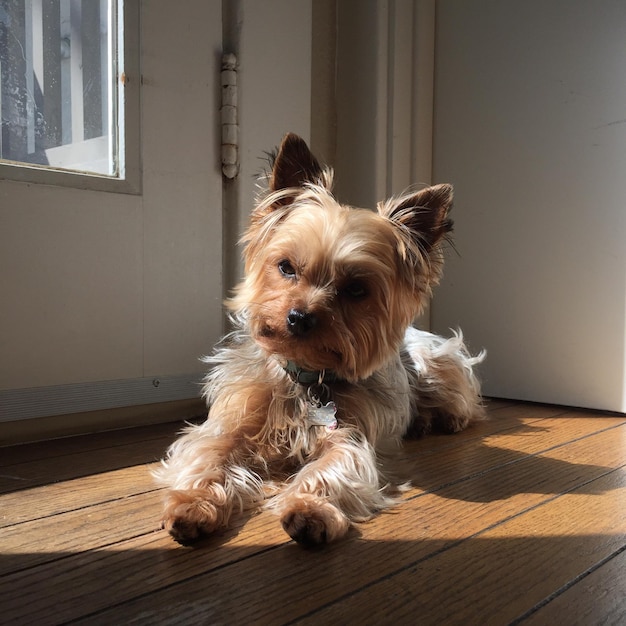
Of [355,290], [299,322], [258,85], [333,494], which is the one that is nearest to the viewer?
[333,494]

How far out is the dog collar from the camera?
1704 mm

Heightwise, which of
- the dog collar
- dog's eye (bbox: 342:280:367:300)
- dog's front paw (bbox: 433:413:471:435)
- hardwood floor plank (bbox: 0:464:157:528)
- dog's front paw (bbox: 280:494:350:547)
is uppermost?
dog's eye (bbox: 342:280:367:300)

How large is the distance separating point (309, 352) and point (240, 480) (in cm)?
34

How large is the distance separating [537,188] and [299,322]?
150cm

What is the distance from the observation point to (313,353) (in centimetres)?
157

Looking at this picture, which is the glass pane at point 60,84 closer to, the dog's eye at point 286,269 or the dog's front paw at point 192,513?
the dog's eye at point 286,269

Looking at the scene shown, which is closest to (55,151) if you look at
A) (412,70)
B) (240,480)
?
(240,480)

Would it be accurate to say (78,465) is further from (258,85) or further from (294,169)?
(258,85)

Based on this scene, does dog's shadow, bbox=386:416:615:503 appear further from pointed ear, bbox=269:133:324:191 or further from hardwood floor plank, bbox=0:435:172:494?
pointed ear, bbox=269:133:324:191

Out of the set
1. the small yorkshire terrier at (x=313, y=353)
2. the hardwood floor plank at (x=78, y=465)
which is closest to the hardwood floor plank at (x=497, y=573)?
the small yorkshire terrier at (x=313, y=353)

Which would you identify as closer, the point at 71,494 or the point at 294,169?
the point at 71,494

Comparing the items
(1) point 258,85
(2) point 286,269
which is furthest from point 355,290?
(1) point 258,85

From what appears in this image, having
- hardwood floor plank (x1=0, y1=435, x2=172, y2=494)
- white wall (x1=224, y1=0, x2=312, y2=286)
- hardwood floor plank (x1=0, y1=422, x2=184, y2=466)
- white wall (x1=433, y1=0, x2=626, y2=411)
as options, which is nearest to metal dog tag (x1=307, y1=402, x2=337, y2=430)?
hardwood floor plank (x1=0, y1=435, x2=172, y2=494)

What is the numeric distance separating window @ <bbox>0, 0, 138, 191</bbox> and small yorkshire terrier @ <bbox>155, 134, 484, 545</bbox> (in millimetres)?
621
